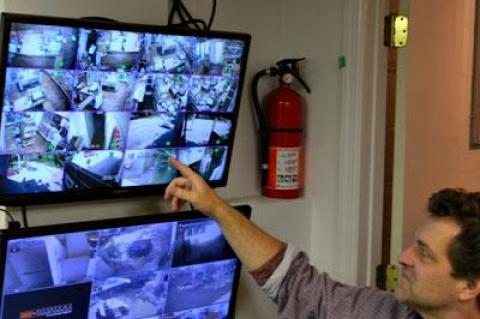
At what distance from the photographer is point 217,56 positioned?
5.10ft

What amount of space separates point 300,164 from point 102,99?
0.80 m

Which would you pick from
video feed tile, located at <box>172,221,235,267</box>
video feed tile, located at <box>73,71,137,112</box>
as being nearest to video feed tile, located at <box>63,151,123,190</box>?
video feed tile, located at <box>73,71,137,112</box>

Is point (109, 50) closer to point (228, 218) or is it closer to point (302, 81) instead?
point (228, 218)

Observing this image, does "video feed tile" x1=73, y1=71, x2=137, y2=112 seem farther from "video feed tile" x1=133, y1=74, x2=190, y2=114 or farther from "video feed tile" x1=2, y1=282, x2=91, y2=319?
"video feed tile" x1=2, y1=282, x2=91, y2=319

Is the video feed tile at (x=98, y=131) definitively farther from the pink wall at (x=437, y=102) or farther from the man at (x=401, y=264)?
the pink wall at (x=437, y=102)

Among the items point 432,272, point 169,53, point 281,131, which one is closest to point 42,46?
point 169,53

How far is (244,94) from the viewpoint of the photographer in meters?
1.97

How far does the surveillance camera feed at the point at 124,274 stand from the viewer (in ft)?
4.54

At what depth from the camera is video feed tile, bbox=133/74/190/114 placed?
4.82ft

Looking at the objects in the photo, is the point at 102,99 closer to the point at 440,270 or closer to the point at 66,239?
the point at 66,239

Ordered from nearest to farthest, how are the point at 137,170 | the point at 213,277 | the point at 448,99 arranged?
the point at 137,170 → the point at 213,277 → the point at 448,99

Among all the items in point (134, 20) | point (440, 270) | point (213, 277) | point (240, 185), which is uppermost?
point (134, 20)

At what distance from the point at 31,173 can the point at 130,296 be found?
404mm

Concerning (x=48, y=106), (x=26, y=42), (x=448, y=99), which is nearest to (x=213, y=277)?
(x=48, y=106)
